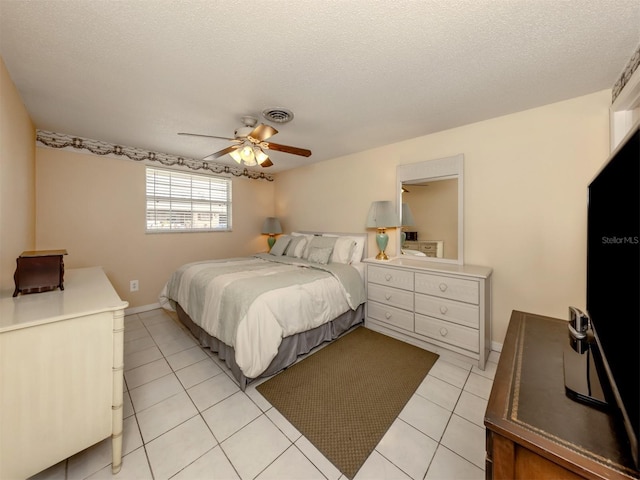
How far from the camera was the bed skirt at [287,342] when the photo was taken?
194 centimetres

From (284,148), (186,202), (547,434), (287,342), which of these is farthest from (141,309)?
(547,434)

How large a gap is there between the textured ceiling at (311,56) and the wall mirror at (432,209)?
0.52 meters

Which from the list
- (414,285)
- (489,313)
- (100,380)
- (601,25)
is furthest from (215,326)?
(601,25)

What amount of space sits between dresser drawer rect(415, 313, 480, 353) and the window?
3412 millimetres

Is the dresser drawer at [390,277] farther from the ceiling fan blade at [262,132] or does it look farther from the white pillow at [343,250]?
the ceiling fan blade at [262,132]

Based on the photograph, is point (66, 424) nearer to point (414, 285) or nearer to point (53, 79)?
point (53, 79)

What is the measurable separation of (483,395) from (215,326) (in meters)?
2.11

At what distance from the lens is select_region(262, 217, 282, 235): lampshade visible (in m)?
4.54

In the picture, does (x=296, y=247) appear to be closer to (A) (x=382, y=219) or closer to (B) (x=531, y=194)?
(A) (x=382, y=219)

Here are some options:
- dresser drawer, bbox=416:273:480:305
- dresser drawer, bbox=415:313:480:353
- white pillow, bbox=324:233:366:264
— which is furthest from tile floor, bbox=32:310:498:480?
white pillow, bbox=324:233:366:264

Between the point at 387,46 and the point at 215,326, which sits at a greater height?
the point at 387,46

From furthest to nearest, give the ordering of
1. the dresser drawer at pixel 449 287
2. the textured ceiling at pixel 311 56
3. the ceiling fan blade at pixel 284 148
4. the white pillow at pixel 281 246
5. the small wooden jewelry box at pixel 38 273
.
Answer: the white pillow at pixel 281 246, the ceiling fan blade at pixel 284 148, the dresser drawer at pixel 449 287, the small wooden jewelry box at pixel 38 273, the textured ceiling at pixel 311 56

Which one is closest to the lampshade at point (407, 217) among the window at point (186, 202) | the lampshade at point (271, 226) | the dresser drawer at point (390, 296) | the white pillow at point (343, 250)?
the white pillow at point (343, 250)

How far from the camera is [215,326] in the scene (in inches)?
78.9
